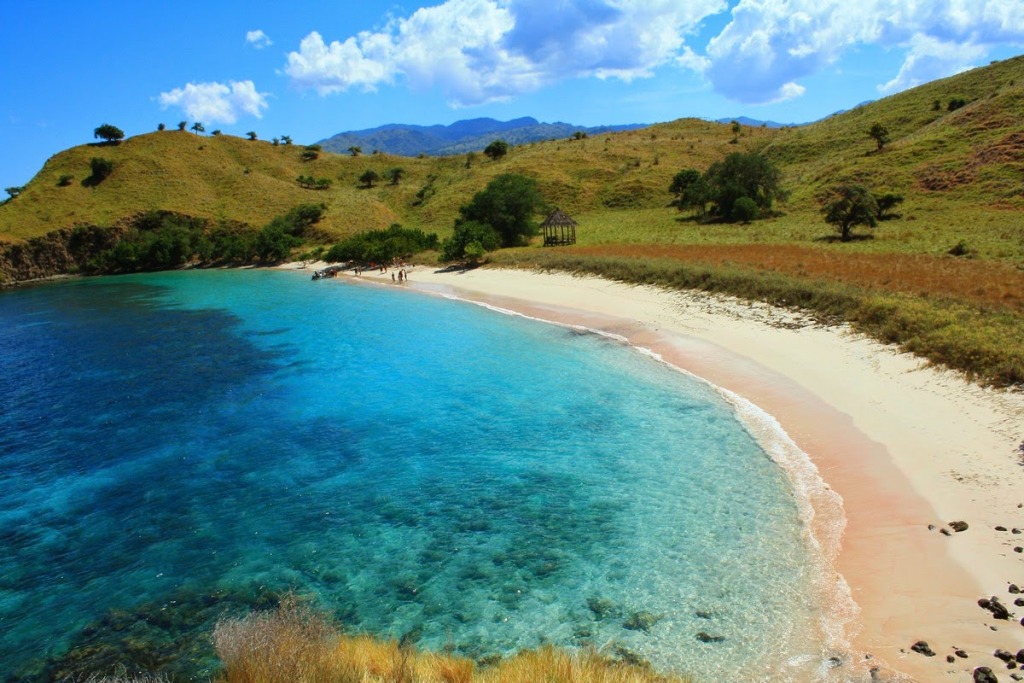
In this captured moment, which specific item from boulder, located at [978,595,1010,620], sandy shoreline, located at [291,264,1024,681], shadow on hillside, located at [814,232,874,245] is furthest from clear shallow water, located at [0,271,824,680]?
shadow on hillside, located at [814,232,874,245]

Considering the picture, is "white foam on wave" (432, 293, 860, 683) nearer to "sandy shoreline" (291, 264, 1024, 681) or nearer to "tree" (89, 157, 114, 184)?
"sandy shoreline" (291, 264, 1024, 681)

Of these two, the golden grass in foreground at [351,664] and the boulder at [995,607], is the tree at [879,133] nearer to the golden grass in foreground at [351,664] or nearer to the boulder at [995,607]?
the boulder at [995,607]

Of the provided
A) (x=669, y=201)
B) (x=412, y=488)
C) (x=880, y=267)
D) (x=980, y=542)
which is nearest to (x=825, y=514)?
(x=980, y=542)

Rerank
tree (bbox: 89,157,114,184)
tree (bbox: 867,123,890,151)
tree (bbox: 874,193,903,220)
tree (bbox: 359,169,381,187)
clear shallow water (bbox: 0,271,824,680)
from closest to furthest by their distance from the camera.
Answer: clear shallow water (bbox: 0,271,824,680) → tree (bbox: 874,193,903,220) → tree (bbox: 867,123,890,151) → tree (bbox: 89,157,114,184) → tree (bbox: 359,169,381,187)

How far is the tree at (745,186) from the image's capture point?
195ft

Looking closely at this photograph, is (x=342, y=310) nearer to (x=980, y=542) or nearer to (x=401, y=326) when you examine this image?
(x=401, y=326)

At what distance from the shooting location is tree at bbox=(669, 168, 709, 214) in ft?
204

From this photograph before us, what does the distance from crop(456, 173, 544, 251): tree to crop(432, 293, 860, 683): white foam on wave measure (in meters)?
42.1

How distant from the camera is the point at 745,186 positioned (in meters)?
60.1

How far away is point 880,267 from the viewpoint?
28.2 m

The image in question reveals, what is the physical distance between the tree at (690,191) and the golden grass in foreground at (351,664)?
201 ft

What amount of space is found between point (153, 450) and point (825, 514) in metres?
17.3

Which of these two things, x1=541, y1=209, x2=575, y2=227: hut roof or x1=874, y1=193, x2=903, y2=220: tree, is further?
x1=541, y1=209, x2=575, y2=227: hut roof

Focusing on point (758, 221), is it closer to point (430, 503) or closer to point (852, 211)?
point (852, 211)
